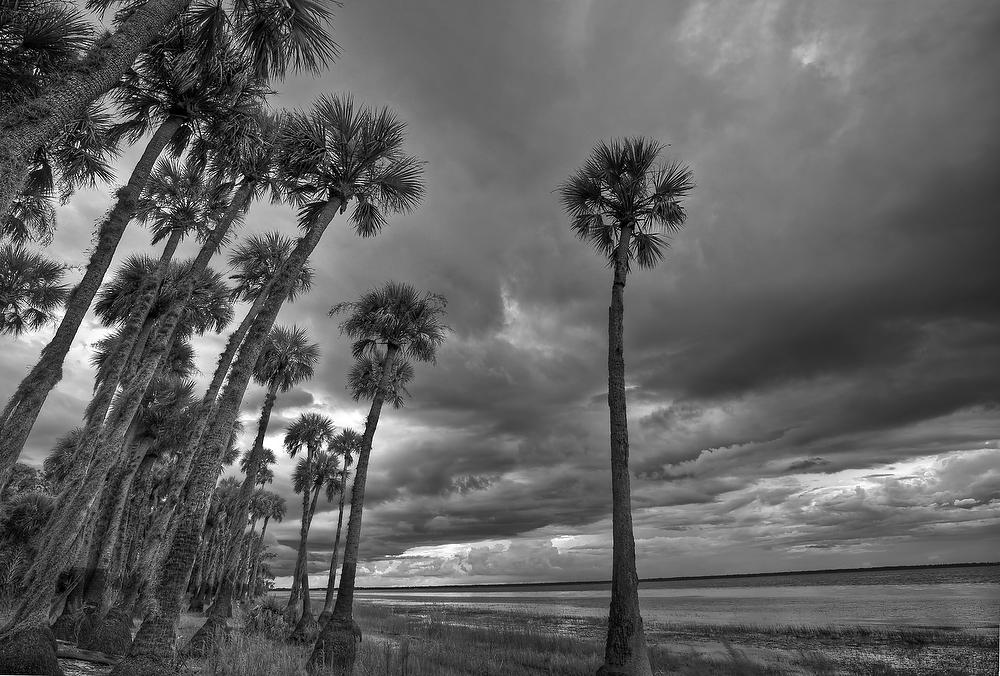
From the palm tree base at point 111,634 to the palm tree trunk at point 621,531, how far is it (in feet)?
40.3

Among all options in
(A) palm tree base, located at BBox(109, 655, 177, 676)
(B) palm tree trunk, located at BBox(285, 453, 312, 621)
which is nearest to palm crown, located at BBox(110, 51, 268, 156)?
(A) palm tree base, located at BBox(109, 655, 177, 676)

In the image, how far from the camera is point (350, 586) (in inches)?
644

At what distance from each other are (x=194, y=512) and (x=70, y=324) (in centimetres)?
560

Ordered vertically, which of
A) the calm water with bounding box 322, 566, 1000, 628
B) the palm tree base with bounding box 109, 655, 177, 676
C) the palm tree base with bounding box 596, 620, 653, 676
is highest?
the palm tree base with bounding box 109, 655, 177, 676

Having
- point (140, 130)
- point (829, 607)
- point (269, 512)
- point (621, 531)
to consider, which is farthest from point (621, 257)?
point (269, 512)

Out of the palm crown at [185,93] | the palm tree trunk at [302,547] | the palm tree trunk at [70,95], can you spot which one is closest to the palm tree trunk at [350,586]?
the palm crown at [185,93]

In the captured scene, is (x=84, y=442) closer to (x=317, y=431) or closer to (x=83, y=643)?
(x=83, y=643)

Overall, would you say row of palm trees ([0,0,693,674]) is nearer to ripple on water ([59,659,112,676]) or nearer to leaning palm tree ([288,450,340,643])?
ripple on water ([59,659,112,676])

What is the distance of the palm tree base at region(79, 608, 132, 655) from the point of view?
39.4 ft

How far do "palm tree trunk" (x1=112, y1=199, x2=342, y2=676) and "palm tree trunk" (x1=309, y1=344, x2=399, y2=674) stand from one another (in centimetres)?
570

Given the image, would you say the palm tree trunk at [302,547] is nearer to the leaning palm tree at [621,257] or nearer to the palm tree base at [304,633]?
the palm tree base at [304,633]

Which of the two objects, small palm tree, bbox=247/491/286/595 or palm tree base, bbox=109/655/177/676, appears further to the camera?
small palm tree, bbox=247/491/286/595

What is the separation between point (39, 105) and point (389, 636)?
2942cm

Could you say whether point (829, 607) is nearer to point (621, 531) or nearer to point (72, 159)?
point (621, 531)
